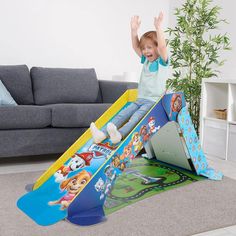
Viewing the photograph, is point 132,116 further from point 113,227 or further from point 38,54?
point 38,54

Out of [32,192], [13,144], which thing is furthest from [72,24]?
[32,192]

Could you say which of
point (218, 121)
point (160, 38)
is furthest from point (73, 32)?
point (160, 38)

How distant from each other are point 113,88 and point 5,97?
110cm

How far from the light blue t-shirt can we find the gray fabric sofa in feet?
2.53

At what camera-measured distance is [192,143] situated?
2912 millimetres

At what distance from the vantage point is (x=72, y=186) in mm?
2301

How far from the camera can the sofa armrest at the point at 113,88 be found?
3765mm

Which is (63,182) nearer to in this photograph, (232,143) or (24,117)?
(24,117)

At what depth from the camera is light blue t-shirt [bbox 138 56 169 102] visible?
272 centimetres

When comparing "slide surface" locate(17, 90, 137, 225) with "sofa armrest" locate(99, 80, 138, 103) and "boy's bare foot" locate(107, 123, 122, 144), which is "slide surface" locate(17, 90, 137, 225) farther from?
"sofa armrest" locate(99, 80, 138, 103)

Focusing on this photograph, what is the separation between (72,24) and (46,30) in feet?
1.07

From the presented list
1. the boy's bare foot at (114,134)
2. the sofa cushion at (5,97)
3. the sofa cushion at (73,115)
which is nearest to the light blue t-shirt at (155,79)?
the boy's bare foot at (114,134)

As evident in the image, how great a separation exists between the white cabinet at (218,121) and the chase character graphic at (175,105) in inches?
35.2

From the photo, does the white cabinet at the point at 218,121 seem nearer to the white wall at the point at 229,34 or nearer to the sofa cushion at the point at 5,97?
the white wall at the point at 229,34
